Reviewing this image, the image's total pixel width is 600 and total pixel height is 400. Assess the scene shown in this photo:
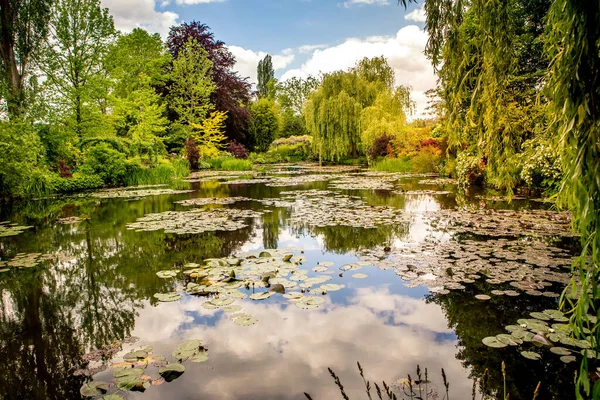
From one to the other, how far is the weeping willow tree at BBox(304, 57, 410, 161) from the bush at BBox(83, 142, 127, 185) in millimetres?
12652

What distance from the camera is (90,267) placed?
4.30 m

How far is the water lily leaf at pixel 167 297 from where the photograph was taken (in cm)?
327

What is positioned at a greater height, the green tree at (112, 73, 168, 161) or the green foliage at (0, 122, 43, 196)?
the green tree at (112, 73, 168, 161)

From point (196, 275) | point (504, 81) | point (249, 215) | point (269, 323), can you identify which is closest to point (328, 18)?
point (249, 215)

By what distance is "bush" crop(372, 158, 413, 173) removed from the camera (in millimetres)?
19156

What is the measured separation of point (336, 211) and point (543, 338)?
5.28 meters

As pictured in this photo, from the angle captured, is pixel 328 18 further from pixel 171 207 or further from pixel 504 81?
pixel 504 81

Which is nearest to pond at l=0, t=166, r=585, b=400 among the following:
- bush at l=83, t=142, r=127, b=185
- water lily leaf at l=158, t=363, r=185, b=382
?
water lily leaf at l=158, t=363, r=185, b=382

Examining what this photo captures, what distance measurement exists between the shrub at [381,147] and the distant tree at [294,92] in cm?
3633

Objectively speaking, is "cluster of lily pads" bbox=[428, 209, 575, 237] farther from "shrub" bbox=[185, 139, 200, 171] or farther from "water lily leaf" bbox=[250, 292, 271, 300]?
"shrub" bbox=[185, 139, 200, 171]

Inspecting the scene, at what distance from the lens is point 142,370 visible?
2189 millimetres

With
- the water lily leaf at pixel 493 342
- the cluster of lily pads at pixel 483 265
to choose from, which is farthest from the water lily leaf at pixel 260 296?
the water lily leaf at pixel 493 342

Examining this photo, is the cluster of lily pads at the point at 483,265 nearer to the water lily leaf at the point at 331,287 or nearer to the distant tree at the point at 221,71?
the water lily leaf at the point at 331,287

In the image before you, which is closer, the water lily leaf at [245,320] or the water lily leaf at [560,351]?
the water lily leaf at [560,351]
